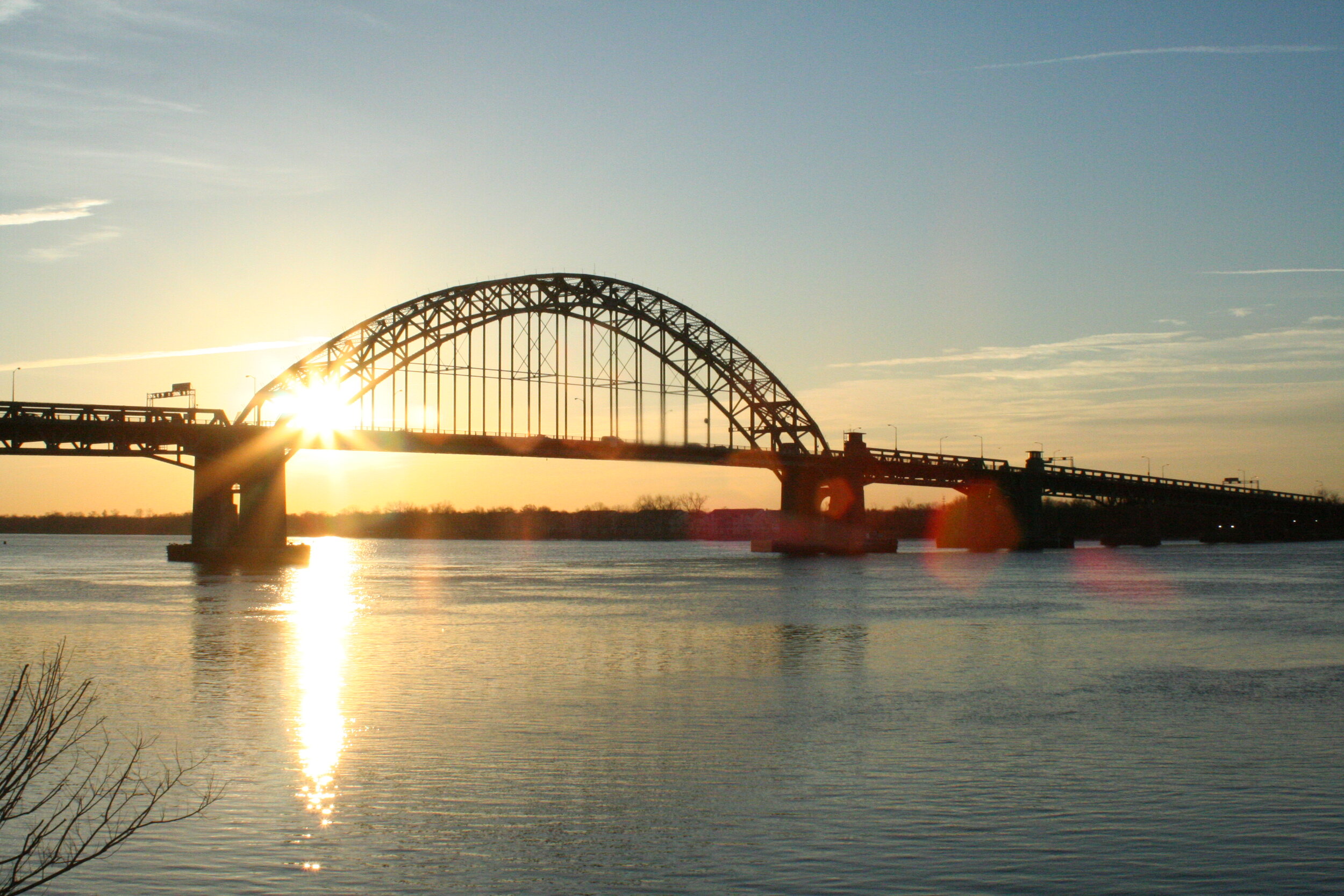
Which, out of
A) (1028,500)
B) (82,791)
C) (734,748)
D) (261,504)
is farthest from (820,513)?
(82,791)

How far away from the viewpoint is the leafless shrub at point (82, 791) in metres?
10.4

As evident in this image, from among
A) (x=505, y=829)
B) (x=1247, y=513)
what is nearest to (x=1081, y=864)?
(x=505, y=829)

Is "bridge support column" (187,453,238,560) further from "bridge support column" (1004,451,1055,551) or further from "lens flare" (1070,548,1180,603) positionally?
"bridge support column" (1004,451,1055,551)

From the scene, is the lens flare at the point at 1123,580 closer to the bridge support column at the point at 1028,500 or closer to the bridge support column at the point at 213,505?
the bridge support column at the point at 1028,500

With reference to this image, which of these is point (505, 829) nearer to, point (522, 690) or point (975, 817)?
point (975, 817)

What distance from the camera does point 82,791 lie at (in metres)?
13.0

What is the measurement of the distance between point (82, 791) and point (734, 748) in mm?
6962

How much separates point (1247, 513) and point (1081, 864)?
13076cm

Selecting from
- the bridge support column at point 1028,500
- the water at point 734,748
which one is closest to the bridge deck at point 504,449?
the bridge support column at point 1028,500

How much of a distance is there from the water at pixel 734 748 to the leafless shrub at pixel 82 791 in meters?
0.41

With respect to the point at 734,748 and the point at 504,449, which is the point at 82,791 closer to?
the point at 734,748

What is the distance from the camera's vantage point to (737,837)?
457 inches

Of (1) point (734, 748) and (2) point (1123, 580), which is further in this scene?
(2) point (1123, 580)

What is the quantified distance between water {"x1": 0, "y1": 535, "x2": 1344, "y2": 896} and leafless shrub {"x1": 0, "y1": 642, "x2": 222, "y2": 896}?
412 millimetres
